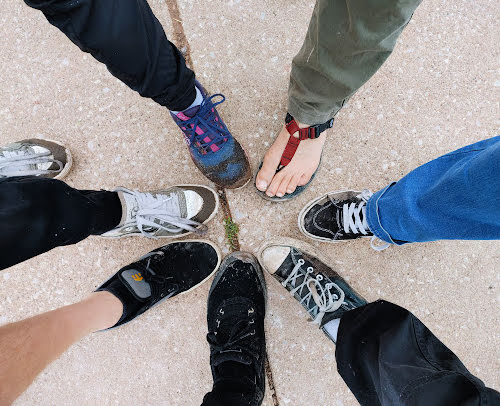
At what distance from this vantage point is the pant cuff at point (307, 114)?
1023 millimetres

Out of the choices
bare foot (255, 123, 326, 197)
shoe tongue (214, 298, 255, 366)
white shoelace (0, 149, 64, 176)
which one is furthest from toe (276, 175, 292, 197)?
white shoelace (0, 149, 64, 176)

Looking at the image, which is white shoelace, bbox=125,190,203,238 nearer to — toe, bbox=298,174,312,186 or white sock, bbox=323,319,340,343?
toe, bbox=298,174,312,186

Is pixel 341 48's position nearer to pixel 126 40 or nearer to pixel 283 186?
pixel 126 40

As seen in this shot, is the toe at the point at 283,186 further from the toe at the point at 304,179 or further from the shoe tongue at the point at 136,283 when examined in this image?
the shoe tongue at the point at 136,283

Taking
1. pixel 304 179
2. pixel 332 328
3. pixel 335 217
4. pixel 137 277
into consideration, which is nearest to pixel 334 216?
pixel 335 217

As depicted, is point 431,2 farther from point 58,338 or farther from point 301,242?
point 58,338

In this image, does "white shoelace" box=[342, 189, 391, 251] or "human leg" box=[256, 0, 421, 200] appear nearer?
"human leg" box=[256, 0, 421, 200]

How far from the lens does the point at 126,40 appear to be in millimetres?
803

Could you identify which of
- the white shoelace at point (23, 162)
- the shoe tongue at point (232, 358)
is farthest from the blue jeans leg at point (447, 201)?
the white shoelace at point (23, 162)

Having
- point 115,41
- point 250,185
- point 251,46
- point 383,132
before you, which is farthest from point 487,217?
point 251,46

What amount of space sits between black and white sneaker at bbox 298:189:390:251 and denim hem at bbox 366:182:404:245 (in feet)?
0.36

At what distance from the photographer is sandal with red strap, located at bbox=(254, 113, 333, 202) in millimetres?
1202

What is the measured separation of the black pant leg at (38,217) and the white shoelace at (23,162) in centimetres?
53

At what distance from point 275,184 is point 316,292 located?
0.46 metres
